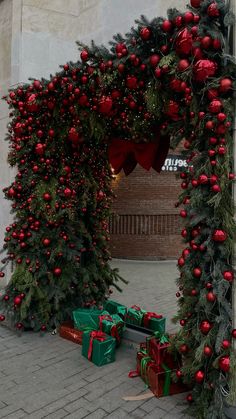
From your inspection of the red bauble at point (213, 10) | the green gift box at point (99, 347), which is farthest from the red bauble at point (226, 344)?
the red bauble at point (213, 10)

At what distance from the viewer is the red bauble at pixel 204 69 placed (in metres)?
2.67

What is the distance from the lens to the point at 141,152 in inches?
166

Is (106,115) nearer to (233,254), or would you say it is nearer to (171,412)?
(233,254)

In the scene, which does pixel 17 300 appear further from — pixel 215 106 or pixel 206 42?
pixel 206 42

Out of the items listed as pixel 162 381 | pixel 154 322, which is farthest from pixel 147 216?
pixel 162 381

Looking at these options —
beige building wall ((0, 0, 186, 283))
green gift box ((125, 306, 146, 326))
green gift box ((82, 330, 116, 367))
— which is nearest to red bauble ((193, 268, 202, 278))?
green gift box ((82, 330, 116, 367))

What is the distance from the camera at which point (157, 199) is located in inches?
450

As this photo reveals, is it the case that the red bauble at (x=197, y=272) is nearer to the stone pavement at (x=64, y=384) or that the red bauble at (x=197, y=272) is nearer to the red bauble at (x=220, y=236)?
the red bauble at (x=220, y=236)

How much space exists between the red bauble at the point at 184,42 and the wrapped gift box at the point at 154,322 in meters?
3.18

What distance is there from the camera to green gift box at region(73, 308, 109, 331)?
176 inches

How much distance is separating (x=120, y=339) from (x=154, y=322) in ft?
1.60

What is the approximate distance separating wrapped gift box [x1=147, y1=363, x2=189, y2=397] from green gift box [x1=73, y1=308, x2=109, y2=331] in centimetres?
119

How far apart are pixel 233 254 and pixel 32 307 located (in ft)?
10.3

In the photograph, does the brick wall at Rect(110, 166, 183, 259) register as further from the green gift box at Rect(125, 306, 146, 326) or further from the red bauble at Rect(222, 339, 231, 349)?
the red bauble at Rect(222, 339, 231, 349)
